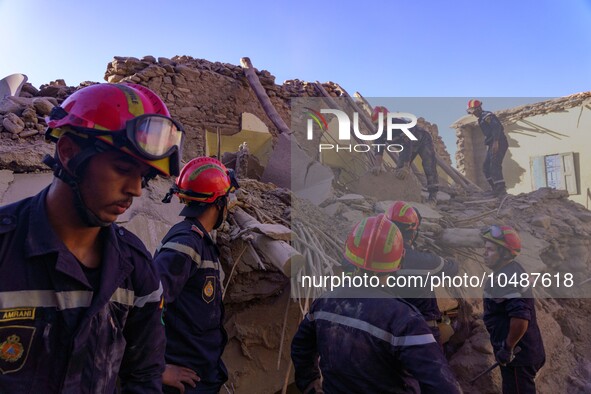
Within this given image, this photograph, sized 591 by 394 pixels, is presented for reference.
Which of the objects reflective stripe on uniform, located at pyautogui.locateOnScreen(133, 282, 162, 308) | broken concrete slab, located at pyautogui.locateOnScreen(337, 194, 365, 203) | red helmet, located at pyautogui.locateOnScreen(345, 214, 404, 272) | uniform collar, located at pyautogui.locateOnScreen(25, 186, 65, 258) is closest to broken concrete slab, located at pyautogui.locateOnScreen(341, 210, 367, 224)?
broken concrete slab, located at pyautogui.locateOnScreen(337, 194, 365, 203)

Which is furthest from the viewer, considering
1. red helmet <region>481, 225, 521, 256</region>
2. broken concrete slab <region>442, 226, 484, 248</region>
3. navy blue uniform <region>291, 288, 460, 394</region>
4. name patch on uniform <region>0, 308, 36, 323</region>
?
broken concrete slab <region>442, 226, 484, 248</region>

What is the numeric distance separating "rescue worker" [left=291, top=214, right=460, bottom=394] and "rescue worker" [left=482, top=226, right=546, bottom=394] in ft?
5.84

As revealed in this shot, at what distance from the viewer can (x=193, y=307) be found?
2.28 meters

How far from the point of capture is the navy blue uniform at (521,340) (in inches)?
134

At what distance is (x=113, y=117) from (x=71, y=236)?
40cm

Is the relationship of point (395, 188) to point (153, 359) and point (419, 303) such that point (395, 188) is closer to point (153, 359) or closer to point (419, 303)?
point (419, 303)

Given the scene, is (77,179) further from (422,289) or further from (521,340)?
(521,340)

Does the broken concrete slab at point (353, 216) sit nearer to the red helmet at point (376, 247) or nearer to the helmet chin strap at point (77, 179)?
the red helmet at point (376, 247)

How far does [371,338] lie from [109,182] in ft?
4.56

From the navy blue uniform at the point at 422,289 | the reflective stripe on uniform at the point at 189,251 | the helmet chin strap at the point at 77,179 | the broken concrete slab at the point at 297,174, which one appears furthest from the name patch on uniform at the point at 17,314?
the broken concrete slab at the point at 297,174

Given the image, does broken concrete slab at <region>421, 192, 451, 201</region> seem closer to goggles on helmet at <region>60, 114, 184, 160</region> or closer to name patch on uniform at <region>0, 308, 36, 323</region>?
goggles on helmet at <region>60, 114, 184, 160</region>

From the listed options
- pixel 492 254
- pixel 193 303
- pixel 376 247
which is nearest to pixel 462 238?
pixel 492 254

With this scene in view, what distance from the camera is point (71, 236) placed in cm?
128

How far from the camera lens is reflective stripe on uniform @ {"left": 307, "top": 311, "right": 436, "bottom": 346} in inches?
71.4
